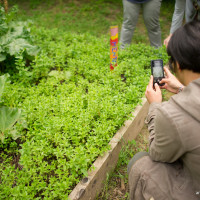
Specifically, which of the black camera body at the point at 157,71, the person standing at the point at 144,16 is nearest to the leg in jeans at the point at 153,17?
the person standing at the point at 144,16

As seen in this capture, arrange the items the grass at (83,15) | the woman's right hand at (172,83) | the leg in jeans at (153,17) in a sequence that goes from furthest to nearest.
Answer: the grass at (83,15) < the leg in jeans at (153,17) < the woman's right hand at (172,83)

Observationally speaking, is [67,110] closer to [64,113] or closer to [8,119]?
[64,113]

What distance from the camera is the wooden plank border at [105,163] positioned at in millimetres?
2041

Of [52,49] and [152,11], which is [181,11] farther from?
[52,49]

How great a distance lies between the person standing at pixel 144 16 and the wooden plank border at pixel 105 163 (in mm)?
1768

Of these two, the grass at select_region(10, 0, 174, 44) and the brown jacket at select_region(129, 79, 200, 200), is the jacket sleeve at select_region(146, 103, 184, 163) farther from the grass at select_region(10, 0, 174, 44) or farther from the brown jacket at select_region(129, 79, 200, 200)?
the grass at select_region(10, 0, 174, 44)

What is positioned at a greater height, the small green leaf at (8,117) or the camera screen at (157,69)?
the camera screen at (157,69)

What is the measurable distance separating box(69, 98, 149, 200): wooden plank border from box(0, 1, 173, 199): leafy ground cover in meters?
0.07

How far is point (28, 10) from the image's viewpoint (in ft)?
24.6

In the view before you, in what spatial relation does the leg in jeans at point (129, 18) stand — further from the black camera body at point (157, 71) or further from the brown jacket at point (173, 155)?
the brown jacket at point (173, 155)

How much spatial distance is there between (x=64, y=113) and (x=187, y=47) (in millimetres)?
1638

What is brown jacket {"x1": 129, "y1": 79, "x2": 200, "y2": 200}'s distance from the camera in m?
1.29

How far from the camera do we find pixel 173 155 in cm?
146

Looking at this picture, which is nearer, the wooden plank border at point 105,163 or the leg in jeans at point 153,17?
the wooden plank border at point 105,163
